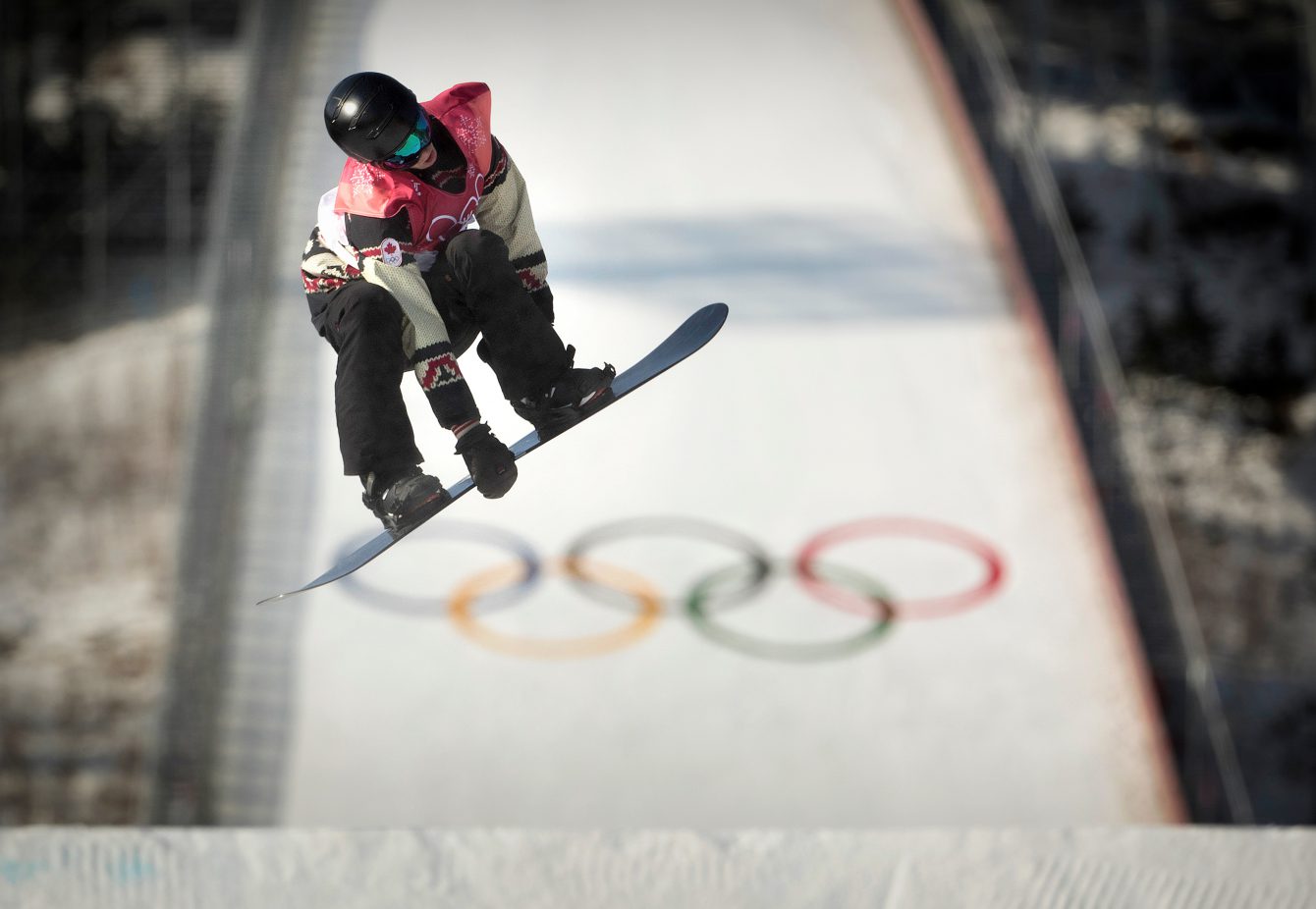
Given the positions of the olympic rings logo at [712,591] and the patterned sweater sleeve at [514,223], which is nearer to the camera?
the patterned sweater sleeve at [514,223]

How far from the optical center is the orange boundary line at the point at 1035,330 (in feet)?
11.7

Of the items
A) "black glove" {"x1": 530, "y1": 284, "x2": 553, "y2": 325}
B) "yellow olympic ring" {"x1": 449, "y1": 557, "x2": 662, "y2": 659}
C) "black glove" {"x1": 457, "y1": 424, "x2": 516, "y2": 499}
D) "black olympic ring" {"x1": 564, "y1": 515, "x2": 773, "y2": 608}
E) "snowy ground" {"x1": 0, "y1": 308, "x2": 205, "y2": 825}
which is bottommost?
"snowy ground" {"x1": 0, "y1": 308, "x2": 205, "y2": 825}

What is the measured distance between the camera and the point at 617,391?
0.76 meters

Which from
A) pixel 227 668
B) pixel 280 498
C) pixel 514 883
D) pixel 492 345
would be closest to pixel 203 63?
pixel 227 668

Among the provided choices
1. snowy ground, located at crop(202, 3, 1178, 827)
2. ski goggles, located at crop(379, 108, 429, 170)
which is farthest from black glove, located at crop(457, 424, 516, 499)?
snowy ground, located at crop(202, 3, 1178, 827)

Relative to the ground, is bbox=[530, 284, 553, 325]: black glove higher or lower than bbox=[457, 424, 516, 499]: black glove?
higher

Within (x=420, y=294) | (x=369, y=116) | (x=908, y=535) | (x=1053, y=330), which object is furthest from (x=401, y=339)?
(x=1053, y=330)

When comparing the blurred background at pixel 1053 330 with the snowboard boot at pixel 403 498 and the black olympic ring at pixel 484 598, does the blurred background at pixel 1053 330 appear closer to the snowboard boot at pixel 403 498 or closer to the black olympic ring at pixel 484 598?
the black olympic ring at pixel 484 598

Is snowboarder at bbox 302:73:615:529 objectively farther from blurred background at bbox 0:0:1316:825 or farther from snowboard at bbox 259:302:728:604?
blurred background at bbox 0:0:1316:825

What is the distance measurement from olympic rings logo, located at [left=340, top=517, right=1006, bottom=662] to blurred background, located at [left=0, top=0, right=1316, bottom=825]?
60 cm

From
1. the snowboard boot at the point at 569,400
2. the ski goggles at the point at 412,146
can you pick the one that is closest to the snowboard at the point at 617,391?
the snowboard boot at the point at 569,400

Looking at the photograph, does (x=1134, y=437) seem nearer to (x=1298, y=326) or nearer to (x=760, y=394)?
(x=1298, y=326)

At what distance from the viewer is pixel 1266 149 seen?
8938mm

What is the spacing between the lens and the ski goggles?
2.31 feet
